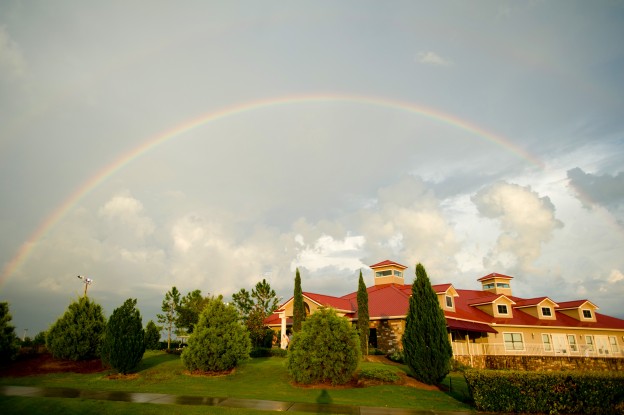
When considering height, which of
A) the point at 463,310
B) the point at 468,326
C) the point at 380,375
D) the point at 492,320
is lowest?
the point at 380,375

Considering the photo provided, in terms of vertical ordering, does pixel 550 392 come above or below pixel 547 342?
below

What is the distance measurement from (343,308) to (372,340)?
4032 millimetres

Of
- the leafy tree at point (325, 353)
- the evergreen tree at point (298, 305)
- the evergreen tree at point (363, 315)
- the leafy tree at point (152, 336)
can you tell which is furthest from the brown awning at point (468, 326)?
the leafy tree at point (152, 336)

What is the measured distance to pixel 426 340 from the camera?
20.0m

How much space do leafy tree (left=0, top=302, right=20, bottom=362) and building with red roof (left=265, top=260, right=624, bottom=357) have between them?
20.2 metres

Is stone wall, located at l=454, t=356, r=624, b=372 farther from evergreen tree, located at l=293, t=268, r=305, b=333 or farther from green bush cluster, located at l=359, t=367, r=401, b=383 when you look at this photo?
evergreen tree, located at l=293, t=268, r=305, b=333

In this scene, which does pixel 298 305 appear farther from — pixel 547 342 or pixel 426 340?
pixel 547 342

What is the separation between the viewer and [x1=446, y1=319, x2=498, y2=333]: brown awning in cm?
3306

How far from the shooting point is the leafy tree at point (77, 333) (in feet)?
79.6

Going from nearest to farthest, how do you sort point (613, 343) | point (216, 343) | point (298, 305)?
point (216, 343)
point (298, 305)
point (613, 343)

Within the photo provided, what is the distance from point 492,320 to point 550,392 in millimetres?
27925

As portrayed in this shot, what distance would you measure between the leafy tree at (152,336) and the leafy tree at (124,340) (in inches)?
718

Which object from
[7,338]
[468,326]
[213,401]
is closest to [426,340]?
[213,401]

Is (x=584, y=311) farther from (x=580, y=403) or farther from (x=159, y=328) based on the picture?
(x=159, y=328)
